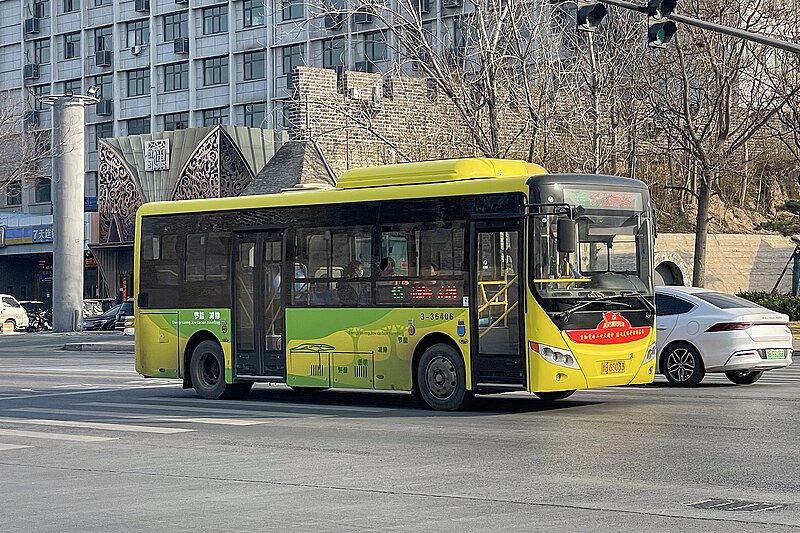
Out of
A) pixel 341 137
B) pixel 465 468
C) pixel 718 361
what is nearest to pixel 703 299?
pixel 718 361

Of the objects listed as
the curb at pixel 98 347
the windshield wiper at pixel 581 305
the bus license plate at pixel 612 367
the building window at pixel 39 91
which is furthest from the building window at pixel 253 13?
the bus license plate at pixel 612 367

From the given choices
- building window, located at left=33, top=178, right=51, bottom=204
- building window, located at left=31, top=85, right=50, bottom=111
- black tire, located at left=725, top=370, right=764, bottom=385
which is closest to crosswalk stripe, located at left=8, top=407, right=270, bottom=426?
black tire, located at left=725, top=370, right=764, bottom=385

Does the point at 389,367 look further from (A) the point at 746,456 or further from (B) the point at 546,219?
(A) the point at 746,456

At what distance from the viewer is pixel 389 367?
1775 cm

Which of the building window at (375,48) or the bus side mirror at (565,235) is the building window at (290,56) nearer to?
the building window at (375,48)

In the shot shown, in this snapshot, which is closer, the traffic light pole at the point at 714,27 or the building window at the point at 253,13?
the traffic light pole at the point at 714,27

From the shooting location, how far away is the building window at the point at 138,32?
8744 cm

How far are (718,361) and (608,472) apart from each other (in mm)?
9211

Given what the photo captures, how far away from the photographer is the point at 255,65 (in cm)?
8125

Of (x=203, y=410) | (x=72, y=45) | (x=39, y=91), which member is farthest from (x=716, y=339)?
(x=39, y=91)

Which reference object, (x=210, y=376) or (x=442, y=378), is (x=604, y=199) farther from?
(x=210, y=376)

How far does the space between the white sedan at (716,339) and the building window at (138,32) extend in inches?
2799

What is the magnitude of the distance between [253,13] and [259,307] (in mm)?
64542

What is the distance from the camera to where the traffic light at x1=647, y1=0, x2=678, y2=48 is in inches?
795
